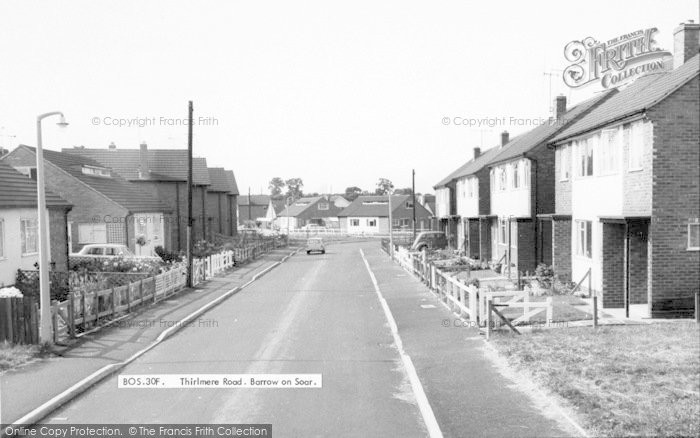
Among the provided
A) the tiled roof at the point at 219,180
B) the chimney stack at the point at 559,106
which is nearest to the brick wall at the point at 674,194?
the chimney stack at the point at 559,106

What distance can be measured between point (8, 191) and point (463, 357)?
54.9ft

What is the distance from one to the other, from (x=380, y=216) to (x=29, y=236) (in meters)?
68.1

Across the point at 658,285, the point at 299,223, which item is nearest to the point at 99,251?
the point at 658,285

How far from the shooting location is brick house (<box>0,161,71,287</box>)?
21.0 meters

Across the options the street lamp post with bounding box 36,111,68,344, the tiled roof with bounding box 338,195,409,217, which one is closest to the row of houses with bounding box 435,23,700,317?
the street lamp post with bounding box 36,111,68,344

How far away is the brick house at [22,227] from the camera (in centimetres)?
2098

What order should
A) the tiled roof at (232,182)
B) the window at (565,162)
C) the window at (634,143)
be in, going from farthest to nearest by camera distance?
the tiled roof at (232,182)
the window at (565,162)
the window at (634,143)

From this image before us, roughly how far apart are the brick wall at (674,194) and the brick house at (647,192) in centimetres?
2

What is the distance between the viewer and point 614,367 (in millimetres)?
11086

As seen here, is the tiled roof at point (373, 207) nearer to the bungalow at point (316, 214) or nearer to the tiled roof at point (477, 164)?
the bungalow at point (316, 214)

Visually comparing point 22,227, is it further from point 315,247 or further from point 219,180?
point 219,180

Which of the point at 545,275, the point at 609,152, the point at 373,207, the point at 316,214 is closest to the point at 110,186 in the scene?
the point at 545,275

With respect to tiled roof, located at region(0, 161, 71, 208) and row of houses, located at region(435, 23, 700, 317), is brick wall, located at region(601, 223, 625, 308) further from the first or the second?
tiled roof, located at region(0, 161, 71, 208)
